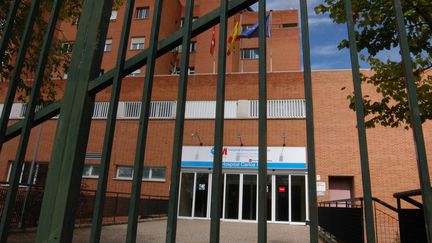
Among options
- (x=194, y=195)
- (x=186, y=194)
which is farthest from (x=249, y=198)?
(x=186, y=194)

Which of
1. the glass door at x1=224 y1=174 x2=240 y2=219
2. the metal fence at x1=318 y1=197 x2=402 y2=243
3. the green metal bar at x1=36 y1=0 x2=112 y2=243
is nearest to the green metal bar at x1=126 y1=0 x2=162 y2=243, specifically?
the green metal bar at x1=36 y1=0 x2=112 y2=243

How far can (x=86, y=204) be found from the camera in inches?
498

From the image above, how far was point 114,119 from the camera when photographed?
5.59 feet

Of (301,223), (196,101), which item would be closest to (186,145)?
(196,101)

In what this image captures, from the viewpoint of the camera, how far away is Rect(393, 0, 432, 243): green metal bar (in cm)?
111

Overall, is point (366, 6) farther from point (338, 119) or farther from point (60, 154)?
point (338, 119)

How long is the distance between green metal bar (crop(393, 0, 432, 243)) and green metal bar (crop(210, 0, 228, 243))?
667 millimetres

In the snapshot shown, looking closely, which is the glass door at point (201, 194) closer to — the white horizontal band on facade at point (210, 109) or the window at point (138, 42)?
the white horizontal band on facade at point (210, 109)

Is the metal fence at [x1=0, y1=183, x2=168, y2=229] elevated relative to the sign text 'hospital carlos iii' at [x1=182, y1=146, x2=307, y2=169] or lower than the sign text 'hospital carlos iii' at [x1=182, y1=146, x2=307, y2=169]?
lower

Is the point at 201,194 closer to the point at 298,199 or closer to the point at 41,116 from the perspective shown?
the point at 298,199

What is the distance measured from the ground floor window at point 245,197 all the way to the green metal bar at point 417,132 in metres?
20.1

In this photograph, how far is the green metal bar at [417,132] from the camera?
1.11 metres

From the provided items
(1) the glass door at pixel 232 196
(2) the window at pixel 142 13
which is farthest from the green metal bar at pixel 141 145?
(2) the window at pixel 142 13

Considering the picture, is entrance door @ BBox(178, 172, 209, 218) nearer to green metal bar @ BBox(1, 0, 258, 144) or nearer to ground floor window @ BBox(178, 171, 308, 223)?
ground floor window @ BBox(178, 171, 308, 223)
